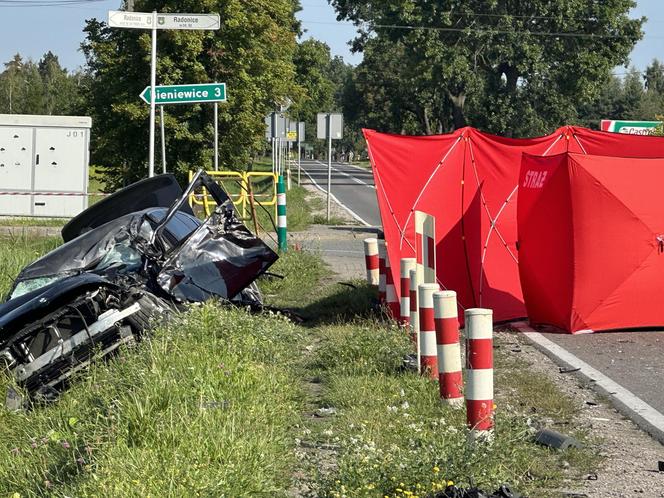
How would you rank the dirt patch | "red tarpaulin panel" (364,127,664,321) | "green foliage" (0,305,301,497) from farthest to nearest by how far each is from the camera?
"red tarpaulin panel" (364,127,664,321) → the dirt patch → "green foliage" (0,305,301,497)

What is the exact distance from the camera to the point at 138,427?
19.7 feet

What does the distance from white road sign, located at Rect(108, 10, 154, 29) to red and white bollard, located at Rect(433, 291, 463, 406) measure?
35.5ft

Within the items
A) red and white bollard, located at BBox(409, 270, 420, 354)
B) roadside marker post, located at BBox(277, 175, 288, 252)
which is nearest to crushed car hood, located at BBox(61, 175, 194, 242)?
red and white bollard, located at BBox(409, 270, 420, 354)

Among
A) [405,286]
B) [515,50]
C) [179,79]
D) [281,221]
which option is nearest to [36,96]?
[515,50]

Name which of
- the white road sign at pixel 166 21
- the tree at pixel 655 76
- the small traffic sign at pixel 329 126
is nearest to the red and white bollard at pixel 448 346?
the white road sign at pixel 166 21

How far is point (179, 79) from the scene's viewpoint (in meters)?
33.3

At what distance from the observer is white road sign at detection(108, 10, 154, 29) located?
16453 mm

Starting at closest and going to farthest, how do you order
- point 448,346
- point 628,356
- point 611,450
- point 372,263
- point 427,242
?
point 611,450, point 448,346, point 427,242, point 628,356, point 372,263

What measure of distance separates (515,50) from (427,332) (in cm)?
4968

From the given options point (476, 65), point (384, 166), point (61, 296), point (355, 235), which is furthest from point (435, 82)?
point (61, 296)

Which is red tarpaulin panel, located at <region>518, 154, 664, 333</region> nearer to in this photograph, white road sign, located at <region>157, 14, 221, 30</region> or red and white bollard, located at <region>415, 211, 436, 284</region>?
red and white bollard, located at <region>415, 211, 436, 284</region>

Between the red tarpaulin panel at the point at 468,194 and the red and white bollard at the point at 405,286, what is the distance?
60.9 inches

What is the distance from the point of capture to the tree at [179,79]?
3259 centimetres

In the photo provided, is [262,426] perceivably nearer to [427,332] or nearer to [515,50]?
[427,332]
